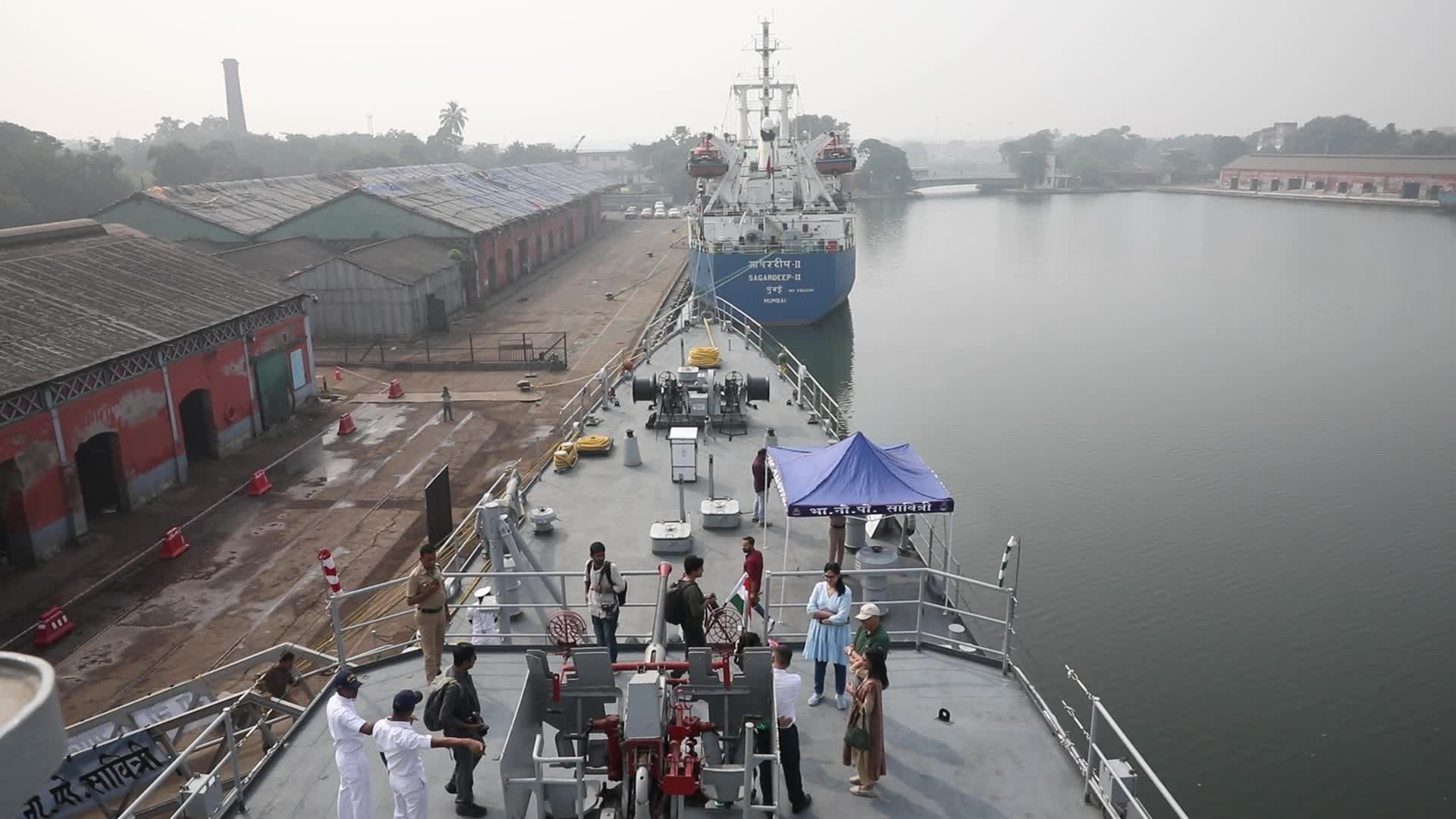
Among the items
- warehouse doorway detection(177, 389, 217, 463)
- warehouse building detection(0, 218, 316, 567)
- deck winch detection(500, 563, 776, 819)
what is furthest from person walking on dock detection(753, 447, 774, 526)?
warehouse doorway detection(177, 389, 217, 463)

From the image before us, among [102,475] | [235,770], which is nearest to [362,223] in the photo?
[102,475]

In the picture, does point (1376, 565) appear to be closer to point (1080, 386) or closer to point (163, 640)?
point (1080, 386)

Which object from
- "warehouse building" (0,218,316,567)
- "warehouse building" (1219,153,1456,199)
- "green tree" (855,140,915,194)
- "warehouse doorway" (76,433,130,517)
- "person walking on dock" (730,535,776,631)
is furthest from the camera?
"green tree" (855,140,915,194)

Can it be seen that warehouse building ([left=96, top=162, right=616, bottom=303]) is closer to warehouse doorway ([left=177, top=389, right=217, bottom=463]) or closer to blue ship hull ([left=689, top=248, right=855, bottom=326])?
blue ship hull ([left=689, top=248, right=855, bottom=326])

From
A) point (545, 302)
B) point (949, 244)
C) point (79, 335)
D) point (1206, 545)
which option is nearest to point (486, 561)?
point (79, 335)

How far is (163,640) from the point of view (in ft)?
57.8

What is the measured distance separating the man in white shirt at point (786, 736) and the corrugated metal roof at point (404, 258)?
38202 mm

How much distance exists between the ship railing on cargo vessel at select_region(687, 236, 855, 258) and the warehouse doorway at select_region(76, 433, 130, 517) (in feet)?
97.4

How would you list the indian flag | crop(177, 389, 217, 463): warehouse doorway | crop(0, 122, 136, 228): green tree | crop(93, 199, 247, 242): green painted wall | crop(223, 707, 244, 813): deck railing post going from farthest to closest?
crop(0, 122, 136, 228): green tree < crop(93, 199, 247, 242): green painted wall < crop(177, 389, 217, 463): warehouse doorway < the indian flag < crop(223, 707, 244, 813): deck railing post

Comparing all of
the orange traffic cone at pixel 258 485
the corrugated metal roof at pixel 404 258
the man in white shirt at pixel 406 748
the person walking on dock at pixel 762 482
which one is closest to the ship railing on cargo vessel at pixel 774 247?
the corrugated metal roof at pixel 404 258

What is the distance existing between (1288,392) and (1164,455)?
35.9ft

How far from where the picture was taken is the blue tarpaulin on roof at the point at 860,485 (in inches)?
523

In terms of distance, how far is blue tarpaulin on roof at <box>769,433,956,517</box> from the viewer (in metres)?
13.3

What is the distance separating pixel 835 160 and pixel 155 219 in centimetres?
3608
